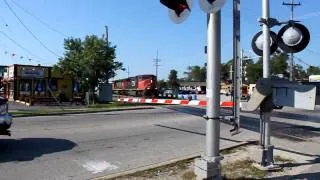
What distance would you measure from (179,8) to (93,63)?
108ft

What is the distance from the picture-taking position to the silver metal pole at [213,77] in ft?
23.4

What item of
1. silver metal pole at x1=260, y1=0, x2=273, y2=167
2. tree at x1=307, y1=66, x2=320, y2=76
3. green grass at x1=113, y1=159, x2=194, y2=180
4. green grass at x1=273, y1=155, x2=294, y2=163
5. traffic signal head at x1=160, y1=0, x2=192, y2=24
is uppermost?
tree at x1=307, y1=66, x2=320, y2=76

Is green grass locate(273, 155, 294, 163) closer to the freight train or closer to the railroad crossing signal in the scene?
the railroad crossing signal

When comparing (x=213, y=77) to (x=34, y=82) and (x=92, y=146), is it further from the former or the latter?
(x=34, y=82)

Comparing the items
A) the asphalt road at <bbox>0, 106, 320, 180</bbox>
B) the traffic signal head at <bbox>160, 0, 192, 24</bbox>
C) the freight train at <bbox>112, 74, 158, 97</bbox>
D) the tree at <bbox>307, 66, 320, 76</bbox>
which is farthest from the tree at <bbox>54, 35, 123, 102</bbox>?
the tree at <bbox>307, 66, 320, 76</bbox>

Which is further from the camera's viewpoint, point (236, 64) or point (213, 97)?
point (236, 64)

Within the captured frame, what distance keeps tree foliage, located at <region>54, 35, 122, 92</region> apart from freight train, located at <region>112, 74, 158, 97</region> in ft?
56.5

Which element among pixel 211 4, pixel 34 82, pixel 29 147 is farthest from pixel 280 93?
pixel 34 82

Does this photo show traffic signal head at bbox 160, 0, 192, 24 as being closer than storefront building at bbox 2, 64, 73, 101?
Yes

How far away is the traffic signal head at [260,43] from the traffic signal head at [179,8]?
2.79m

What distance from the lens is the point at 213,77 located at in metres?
7.11

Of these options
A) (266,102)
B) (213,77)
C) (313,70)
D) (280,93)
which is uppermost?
(313,70)

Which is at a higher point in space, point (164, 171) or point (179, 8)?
point (179, 8)

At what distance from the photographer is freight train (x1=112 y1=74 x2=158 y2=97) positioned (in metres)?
59.8
